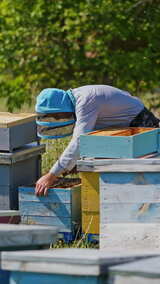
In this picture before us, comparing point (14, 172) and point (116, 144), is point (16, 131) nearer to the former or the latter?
point (14, 172)

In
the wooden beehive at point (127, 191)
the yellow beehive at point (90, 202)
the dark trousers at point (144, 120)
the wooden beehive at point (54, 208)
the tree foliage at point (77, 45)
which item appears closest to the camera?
the wooden beehive at point (127, 191)

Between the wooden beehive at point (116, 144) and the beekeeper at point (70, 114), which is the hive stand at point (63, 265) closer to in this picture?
the wooden beehive at point (116, 144)

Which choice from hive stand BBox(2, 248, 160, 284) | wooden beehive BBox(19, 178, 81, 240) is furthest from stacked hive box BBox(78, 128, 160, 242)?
hive stand BBox(2, 248, 160, 284)

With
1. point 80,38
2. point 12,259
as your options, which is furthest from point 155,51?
point 12,259

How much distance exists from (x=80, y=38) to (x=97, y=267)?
346 inches

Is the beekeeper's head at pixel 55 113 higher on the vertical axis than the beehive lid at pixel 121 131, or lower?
higher

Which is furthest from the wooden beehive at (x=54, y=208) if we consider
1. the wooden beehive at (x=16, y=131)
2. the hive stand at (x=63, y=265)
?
the hive stand at (x=63, y=265)

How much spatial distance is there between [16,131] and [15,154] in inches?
6.8

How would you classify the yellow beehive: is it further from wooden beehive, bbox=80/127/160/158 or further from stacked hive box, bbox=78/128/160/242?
wooden beehive, bbox=80/127/160/158

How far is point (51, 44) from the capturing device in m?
11.6

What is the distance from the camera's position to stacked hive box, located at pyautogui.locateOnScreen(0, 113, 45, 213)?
5.27 m

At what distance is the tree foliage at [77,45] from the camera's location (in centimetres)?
1095

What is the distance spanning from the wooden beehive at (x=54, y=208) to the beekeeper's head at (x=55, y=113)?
40 cm

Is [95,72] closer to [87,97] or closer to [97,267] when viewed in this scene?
[87,97]
